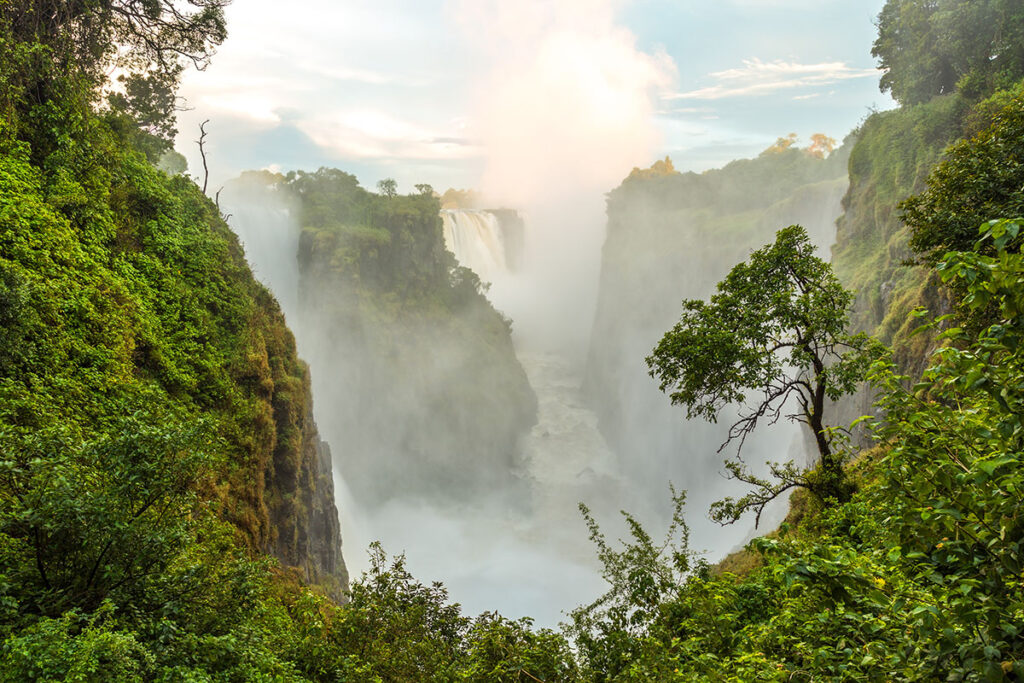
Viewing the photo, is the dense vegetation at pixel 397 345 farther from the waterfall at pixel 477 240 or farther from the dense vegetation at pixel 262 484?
the dense vegetation at pixel 262 484

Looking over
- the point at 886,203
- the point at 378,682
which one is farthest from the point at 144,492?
the point at 886,203

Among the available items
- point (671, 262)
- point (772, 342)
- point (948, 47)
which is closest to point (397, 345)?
point (671, 262)

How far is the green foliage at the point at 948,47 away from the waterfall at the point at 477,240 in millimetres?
39008

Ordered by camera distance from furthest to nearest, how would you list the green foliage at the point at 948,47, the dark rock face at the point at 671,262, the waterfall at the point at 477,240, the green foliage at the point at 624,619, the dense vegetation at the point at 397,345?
1. the waterfall at the point at 477,240
2. the dark rock face at the point at 671,262
3. the dense vegetation at the point at 397,345
4. the green foliage at the point at 948,47
5. the green foliage at the point at 624,619

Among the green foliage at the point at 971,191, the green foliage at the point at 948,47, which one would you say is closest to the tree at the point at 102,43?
the green foliage at the point at 971,191

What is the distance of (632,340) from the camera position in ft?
221

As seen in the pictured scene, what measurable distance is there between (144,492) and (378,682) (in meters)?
3.55

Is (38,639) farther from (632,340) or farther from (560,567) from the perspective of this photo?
(632,340)

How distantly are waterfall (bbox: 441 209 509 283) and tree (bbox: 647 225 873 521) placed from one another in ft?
159

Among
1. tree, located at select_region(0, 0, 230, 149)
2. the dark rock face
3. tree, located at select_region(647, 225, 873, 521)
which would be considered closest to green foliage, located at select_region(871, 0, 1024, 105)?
tree, located at select_region(647, 225, 873, 521)

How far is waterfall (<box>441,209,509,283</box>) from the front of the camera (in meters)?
60.3

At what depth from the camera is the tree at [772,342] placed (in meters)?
9.64

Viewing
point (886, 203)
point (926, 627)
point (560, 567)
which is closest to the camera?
point (926, 627)

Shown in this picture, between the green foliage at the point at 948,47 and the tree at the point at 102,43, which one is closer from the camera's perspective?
the tree at the point at 102,43
